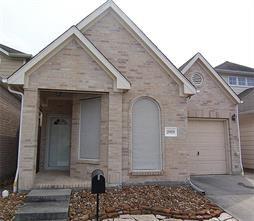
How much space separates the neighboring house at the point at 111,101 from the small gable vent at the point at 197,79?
304 cm

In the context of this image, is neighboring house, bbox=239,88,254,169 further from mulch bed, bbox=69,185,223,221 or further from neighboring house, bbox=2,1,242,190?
mulch bed, bbox=69,185,223,221

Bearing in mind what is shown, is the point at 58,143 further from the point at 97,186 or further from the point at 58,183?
the point at 97,186

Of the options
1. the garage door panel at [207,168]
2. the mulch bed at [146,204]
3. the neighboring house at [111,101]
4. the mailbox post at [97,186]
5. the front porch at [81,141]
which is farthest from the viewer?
the garage door panel at [207,168]

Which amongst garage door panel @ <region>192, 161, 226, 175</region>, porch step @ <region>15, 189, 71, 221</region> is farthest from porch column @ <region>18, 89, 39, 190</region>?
garage door panel @ <region>192, 161, 226, 175</region>

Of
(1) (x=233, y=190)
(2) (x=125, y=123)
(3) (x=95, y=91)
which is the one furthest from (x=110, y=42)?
(1) (x=233, y=190)

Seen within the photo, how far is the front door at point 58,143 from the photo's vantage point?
11.1 m

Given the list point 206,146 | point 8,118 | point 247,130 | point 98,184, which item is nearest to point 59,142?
point 8,118

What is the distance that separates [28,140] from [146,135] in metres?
3.97

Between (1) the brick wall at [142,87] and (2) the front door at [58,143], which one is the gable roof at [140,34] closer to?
(1) the brick wall at [142,87]

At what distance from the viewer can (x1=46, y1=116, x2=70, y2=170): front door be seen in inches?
438

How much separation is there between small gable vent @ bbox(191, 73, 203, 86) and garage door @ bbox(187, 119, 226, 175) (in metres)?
1.88

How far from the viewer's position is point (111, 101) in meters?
8.36

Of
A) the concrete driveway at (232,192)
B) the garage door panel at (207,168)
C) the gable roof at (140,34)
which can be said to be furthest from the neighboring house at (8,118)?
the garage door panel at (207,168)

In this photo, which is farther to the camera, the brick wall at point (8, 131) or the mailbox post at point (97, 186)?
the brick wall at point (8, 131)
